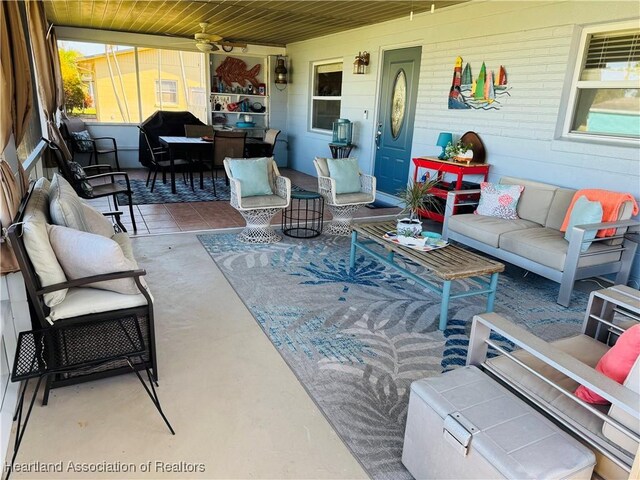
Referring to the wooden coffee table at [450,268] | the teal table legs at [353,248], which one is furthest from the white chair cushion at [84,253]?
the teal table legs at [353,248]

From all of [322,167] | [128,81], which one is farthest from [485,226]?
[128,81]

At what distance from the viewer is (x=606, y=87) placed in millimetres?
3891

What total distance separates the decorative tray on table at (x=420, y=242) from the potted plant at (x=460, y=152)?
1944 millimetres

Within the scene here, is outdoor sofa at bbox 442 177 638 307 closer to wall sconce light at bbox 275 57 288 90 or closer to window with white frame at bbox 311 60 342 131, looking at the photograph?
window with white frame at bbox 311 60 342 131

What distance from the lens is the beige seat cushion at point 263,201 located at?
432 cm

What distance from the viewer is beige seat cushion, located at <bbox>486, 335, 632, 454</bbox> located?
1.53 meters

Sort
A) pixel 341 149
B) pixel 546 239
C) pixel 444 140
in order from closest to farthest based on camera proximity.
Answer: pixel 546 239, pixel 444 140, pixel 341 149

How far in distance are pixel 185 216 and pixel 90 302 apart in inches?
132

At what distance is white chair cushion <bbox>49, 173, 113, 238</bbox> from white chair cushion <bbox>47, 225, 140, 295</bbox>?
8.1 inches

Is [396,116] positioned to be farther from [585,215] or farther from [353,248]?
[585,215]

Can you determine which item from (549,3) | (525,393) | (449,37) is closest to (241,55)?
(449,37)

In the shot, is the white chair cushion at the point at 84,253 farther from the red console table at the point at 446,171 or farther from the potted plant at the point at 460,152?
the potted plant at the point at 460,152

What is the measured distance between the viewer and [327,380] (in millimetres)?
2346

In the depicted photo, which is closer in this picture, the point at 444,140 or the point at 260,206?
the point at 260,206
